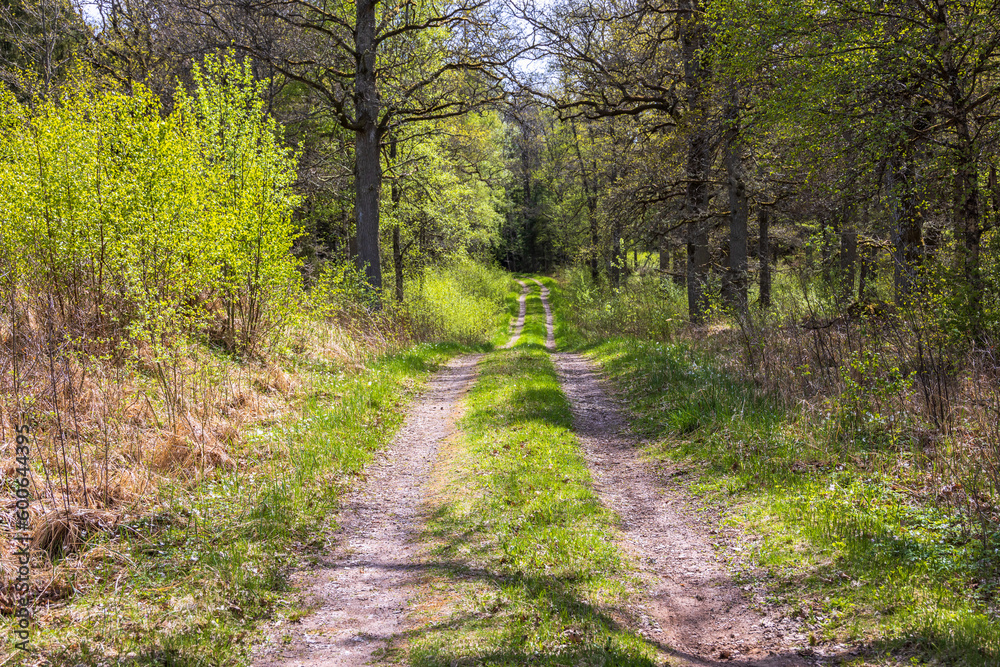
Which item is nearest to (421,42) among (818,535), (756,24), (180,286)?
(756,24)

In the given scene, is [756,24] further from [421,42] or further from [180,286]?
[421,42]

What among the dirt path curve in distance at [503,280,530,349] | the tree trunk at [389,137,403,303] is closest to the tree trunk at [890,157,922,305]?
the dirt path curve in distance at [503,280,530,349]

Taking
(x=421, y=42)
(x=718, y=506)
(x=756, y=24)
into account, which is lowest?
(x=718, y=506)

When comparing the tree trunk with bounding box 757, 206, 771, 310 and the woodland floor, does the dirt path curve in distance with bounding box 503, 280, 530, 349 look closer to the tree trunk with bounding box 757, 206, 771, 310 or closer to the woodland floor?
the tree trunk with bounding box 757, 206, 771, 310

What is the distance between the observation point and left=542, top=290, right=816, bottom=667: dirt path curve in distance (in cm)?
361

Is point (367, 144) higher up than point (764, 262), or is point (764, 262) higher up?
point (367, 144)

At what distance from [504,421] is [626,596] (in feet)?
15.1

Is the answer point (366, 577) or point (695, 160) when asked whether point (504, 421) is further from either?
point (695, 160)

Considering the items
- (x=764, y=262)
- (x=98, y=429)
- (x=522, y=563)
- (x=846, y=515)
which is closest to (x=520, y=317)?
(x=764, y=262)

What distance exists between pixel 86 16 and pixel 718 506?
775 inches

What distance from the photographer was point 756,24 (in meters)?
7.64

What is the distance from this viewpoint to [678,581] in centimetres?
450

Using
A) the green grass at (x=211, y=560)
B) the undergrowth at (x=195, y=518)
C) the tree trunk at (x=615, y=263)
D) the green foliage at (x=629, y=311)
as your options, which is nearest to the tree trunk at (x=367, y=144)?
the undergrowth at (x=195, y=518)

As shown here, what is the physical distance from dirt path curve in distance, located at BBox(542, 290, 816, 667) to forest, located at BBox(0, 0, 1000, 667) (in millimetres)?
30
